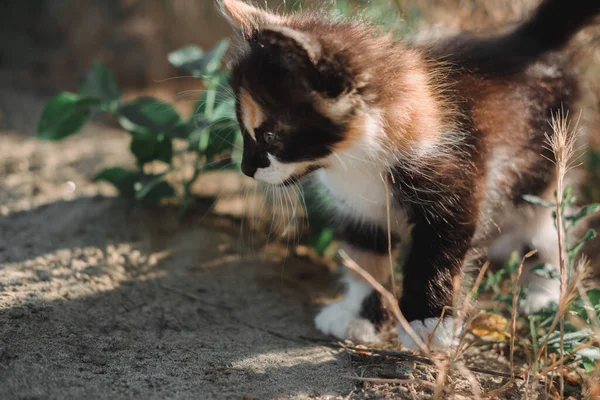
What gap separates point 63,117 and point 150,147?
369 mm

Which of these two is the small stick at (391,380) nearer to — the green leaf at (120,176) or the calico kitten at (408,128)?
the calico kitten at (408,128)

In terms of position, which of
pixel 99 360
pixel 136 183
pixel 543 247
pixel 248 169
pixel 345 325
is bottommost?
pixel 99 360

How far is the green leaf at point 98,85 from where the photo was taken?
2551 millimetres

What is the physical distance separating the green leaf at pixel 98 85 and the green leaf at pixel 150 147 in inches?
8.8

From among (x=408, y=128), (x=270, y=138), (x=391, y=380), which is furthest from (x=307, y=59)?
(x=391, y=380)

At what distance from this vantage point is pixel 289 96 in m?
1.67

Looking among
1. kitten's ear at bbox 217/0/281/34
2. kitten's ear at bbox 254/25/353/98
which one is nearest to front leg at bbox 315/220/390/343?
kitten's ear at bbox 254/25/353/98

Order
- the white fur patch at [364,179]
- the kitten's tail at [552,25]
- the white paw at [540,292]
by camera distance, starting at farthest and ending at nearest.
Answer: the white paw at [540,292] → the kitten's tail at [552,25] → the white fur patch at [364,179]

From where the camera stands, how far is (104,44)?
3971mm

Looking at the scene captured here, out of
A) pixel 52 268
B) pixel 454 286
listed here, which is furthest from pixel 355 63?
pixel 52 268

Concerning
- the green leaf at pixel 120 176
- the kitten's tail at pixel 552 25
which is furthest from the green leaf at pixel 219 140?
the kitten's tail at pixel 552 25

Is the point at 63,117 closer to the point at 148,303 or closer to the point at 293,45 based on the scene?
the point at 148,303

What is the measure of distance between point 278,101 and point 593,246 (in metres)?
1.75

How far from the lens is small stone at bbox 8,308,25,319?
70.3 inches
